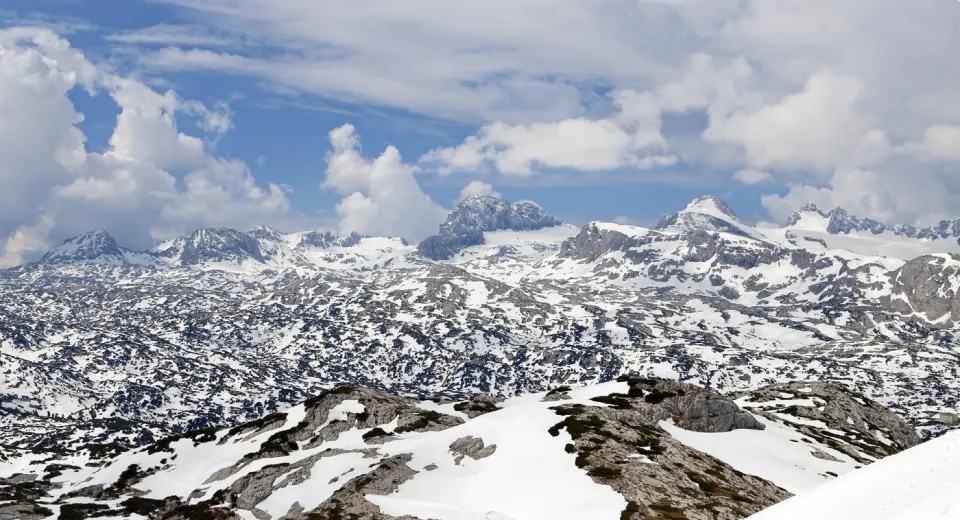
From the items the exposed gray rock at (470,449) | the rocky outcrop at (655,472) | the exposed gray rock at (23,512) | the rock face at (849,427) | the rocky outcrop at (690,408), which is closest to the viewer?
the rocky outcrop at (655,472)

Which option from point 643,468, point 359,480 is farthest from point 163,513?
point 643,468

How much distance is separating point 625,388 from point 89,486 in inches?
5142

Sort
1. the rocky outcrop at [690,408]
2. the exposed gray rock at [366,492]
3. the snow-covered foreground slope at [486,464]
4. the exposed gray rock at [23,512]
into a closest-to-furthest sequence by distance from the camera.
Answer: the snow-covered foreground slope at [486,464]
the exposed gray rock at [366,492]
the rocky outcrop at [690,408]
the exposed gray rock at [23,512]

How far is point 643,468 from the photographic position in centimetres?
9606

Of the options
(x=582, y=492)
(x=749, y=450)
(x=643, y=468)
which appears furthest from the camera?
(x=749, y=450)

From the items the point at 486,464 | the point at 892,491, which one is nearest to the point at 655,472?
the point at 486,464

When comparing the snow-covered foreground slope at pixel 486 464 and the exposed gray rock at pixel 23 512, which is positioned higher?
the snow-covered foreground slope at pixel 486 464

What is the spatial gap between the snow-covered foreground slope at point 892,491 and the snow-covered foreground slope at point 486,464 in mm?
61041

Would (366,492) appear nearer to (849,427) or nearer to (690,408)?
(690,408)

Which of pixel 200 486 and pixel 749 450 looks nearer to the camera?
pixel 749 450

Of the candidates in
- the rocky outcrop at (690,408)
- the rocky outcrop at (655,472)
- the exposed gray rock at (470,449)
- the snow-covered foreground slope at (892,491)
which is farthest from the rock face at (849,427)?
the snow-covered foreground slope at (892,491)

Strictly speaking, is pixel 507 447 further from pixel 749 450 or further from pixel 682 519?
pixel 749 450

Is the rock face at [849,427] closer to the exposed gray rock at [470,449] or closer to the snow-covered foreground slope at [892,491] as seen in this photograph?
the exposed gray rock at [470,449]

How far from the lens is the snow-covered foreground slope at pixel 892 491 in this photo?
18.4 meters
